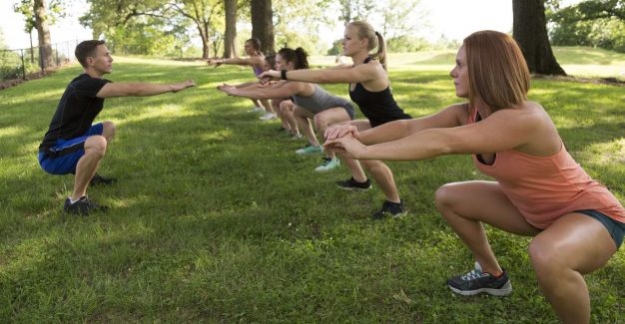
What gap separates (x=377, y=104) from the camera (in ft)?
15.9

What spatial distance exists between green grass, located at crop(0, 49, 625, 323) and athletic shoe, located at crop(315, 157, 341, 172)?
0.47 feet

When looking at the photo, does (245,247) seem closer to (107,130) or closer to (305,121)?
(107,130)

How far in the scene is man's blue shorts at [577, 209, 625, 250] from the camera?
261cm

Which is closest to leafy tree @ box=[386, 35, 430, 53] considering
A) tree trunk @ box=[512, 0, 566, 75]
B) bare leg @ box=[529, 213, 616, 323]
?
tree trunk @ box=[512, 0, 566, 75]

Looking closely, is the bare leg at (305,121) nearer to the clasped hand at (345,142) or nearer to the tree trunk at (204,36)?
the clasped hand at (345,142)

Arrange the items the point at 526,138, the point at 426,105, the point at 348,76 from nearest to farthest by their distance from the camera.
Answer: the point at 526,138, the point at 348,76, the point at 426,105

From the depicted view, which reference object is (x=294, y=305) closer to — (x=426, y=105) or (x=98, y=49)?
(x=98, y=49)

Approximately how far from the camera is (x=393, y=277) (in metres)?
3.65

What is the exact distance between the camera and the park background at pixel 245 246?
327 cm

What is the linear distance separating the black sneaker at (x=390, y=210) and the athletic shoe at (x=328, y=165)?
5.42 feet

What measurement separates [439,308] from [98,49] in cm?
420

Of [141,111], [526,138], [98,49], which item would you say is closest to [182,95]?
[141,111]

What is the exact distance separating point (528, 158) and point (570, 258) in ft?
1.74

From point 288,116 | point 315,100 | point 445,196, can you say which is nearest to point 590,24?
point 288,116
